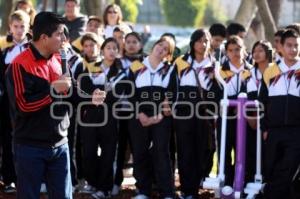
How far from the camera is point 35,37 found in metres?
6.01

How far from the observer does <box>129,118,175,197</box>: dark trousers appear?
8.45m

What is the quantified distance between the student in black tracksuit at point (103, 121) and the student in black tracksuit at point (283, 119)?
199 centimetres

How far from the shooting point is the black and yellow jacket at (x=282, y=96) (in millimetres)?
7609

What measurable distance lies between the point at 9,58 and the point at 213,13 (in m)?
47.1

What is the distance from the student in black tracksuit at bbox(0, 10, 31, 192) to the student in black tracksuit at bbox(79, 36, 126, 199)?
33.3 inches

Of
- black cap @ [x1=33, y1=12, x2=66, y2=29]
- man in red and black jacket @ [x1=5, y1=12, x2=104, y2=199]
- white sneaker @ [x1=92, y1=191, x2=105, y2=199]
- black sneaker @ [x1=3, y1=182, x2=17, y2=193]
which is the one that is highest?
black cap @ [x1=33, y1=12, x2=66, y2=29]

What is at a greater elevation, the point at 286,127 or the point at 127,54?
the point at 127,54

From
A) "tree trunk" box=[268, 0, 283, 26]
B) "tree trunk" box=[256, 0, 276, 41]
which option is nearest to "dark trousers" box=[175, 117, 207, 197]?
"tree trunk" box=[256, 0, 276, 41]

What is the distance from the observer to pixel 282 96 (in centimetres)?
768

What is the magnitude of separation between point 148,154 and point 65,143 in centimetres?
259

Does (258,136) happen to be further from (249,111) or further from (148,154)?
(148,154)

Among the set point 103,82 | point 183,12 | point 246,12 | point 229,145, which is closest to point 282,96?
point 229,145

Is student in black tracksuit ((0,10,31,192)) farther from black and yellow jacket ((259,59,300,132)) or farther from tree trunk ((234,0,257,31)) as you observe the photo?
tree trunk ((234,0,257,31))

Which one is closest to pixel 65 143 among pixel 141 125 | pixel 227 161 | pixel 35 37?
pixel 35 37
